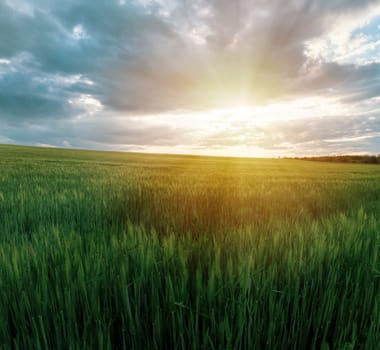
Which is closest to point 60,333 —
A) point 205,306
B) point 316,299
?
point 205,306

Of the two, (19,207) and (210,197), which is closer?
(19,207)

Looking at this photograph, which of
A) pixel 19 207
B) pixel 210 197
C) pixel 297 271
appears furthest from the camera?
pixel 210 197

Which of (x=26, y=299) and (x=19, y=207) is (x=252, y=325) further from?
(x=19, y=207)

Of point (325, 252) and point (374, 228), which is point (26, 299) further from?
point (374, 228)

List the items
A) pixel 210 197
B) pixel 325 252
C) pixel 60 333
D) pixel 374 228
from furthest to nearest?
pixel 210 197 < pixel 374 228 < pixel 325 252 < pixel 60 333

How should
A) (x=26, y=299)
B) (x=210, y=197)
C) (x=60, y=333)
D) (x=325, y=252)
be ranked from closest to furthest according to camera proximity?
(x=60, y=333)
(x=26, y=299)
(x=325, y=252)
(x=210, y=197)

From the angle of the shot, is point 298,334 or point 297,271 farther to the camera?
point 297,271

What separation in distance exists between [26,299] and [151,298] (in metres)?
0.50

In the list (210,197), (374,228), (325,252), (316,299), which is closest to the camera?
(316,299)

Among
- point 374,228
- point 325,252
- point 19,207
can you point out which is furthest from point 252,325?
point 19,207

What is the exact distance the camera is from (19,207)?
3344 mm

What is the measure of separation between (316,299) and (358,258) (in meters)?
0.60

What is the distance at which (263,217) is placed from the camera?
335 cm

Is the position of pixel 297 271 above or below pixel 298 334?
above
